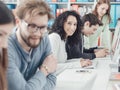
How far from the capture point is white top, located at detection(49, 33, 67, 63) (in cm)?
233

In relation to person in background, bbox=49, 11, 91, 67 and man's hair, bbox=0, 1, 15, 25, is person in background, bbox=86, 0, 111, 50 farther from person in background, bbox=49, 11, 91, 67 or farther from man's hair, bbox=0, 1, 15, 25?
man's hair, bbox=0, 1, 15, 25

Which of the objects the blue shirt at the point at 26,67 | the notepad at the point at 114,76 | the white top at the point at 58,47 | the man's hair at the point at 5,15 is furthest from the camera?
the white top at the point at 58,47

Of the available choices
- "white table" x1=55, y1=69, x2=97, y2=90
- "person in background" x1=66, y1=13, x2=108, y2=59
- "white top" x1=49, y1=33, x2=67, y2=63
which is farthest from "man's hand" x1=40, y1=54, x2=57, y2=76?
"person in background" x1=66, y1=13, x2=108, y2=59

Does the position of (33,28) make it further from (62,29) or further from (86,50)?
(86,50)

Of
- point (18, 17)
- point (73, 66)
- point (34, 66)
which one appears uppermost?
point (18, 17)

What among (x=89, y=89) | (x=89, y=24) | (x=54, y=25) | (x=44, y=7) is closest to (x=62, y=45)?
(x=54, y=25)

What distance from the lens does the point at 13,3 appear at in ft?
15.6

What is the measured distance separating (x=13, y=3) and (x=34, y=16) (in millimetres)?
3485

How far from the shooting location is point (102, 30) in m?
3.71

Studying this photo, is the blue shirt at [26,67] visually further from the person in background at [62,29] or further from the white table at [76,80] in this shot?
the person in background at [62,29]

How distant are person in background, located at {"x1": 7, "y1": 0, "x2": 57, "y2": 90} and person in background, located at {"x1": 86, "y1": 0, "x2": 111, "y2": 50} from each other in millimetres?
1872

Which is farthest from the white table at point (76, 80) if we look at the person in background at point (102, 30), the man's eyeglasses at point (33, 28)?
the person in background at point (102, 30)

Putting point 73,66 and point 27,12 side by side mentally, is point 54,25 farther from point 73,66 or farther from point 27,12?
point 27,12

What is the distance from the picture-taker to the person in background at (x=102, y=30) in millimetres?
3384
